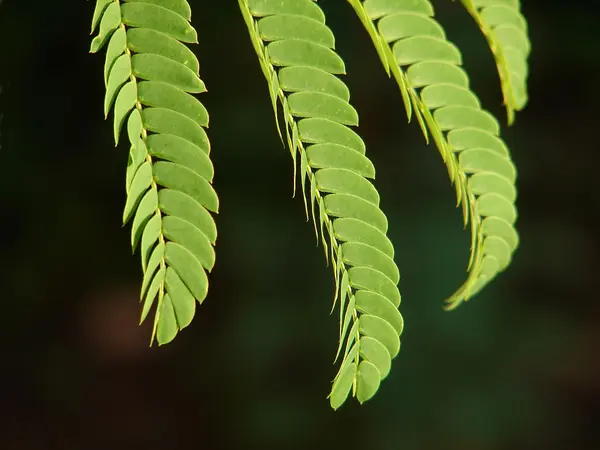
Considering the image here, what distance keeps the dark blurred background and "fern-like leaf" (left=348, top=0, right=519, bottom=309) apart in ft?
5.54

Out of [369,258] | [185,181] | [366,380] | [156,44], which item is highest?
[156,44]

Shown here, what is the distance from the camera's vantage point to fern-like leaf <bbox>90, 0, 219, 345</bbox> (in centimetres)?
65

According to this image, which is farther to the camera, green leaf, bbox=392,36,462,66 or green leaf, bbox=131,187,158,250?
green leaf, bbox=392,36,462,66

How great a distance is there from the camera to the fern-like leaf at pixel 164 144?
0.65m

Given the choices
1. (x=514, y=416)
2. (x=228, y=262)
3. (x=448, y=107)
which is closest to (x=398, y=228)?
(x=228, y=262)

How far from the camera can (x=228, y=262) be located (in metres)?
2.77

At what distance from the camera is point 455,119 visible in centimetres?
83

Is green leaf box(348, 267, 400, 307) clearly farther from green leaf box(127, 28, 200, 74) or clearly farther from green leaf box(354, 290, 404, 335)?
green leaf box(127, 28, 200, 74)

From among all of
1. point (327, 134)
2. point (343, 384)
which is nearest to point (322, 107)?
point (327, 134)

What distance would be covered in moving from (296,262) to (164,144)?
6.64ft

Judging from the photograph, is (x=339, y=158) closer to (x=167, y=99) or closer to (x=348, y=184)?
(x=348, y=184)

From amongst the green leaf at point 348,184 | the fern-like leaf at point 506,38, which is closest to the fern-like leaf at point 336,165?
the green leaf at point 348,184

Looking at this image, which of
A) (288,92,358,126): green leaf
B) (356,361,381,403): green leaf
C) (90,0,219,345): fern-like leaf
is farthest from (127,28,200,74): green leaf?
(356,361,381,403): green leaf

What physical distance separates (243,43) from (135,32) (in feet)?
7.04
